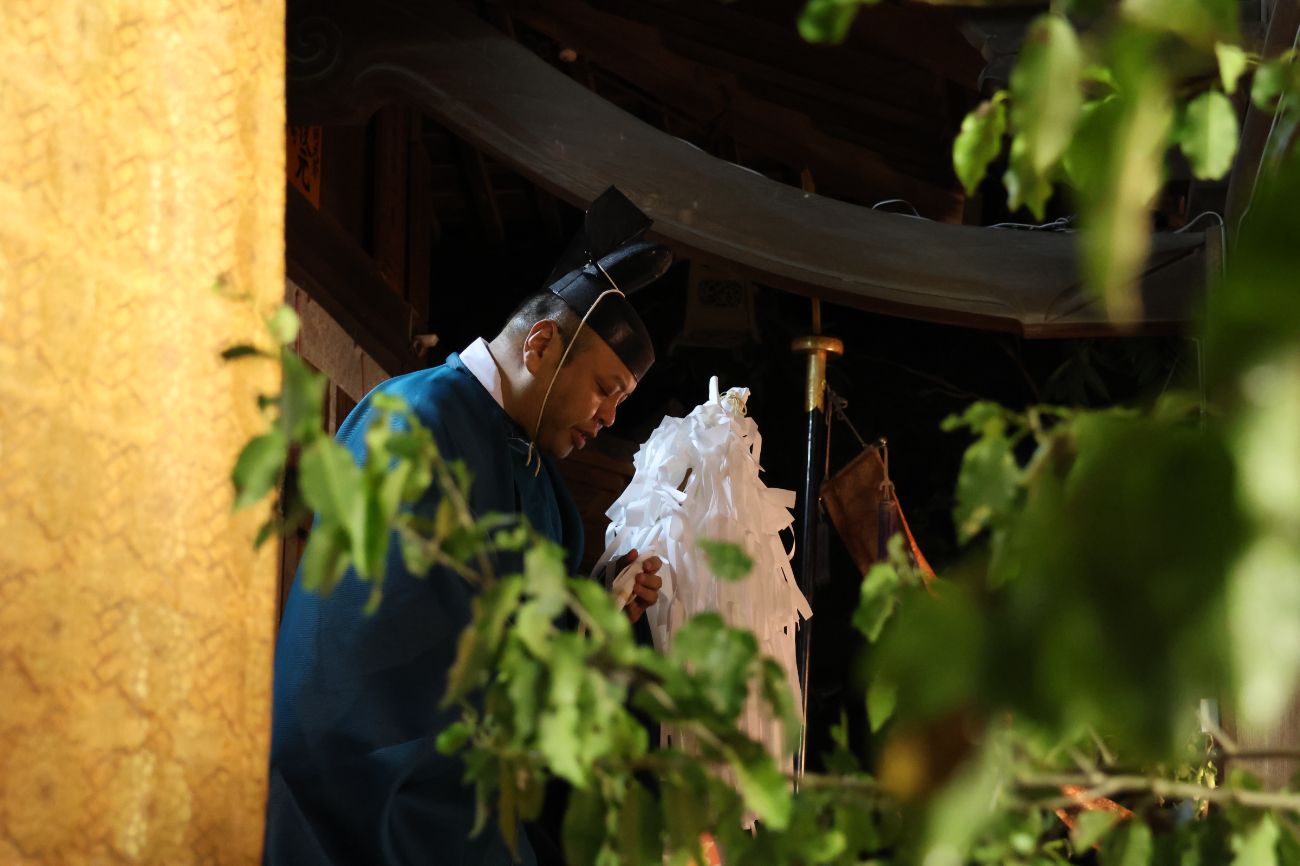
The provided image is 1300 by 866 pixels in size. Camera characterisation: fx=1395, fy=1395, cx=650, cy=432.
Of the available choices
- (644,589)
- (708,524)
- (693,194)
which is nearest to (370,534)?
(644,589)

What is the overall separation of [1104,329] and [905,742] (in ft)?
11.7

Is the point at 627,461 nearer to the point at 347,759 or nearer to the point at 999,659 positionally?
the point at 347,759

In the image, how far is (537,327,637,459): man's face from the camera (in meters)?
3.36

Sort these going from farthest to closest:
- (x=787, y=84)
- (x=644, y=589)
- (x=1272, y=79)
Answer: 1. (x=787, y=84)
2. (x=644, y=589)
3. (x=1272, y=79)

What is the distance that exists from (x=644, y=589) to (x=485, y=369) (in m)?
0.64

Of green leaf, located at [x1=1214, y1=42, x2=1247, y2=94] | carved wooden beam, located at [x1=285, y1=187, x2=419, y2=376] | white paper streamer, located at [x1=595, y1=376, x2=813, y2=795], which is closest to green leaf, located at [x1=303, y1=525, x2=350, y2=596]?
green leaf, located at [x1=1214, y1=42, x2=1247, y2=94]

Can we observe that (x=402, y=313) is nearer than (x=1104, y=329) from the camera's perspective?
No

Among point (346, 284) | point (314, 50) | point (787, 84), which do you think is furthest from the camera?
point (787, 84)

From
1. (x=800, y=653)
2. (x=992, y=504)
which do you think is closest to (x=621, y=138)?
(x=800, y=653)

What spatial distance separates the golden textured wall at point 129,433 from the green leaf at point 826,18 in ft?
2.28

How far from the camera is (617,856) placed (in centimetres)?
81

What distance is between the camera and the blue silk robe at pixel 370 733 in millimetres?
2439

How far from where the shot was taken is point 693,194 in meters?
3.77

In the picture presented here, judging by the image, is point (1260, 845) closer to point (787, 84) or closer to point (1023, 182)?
point (1023, 182)
